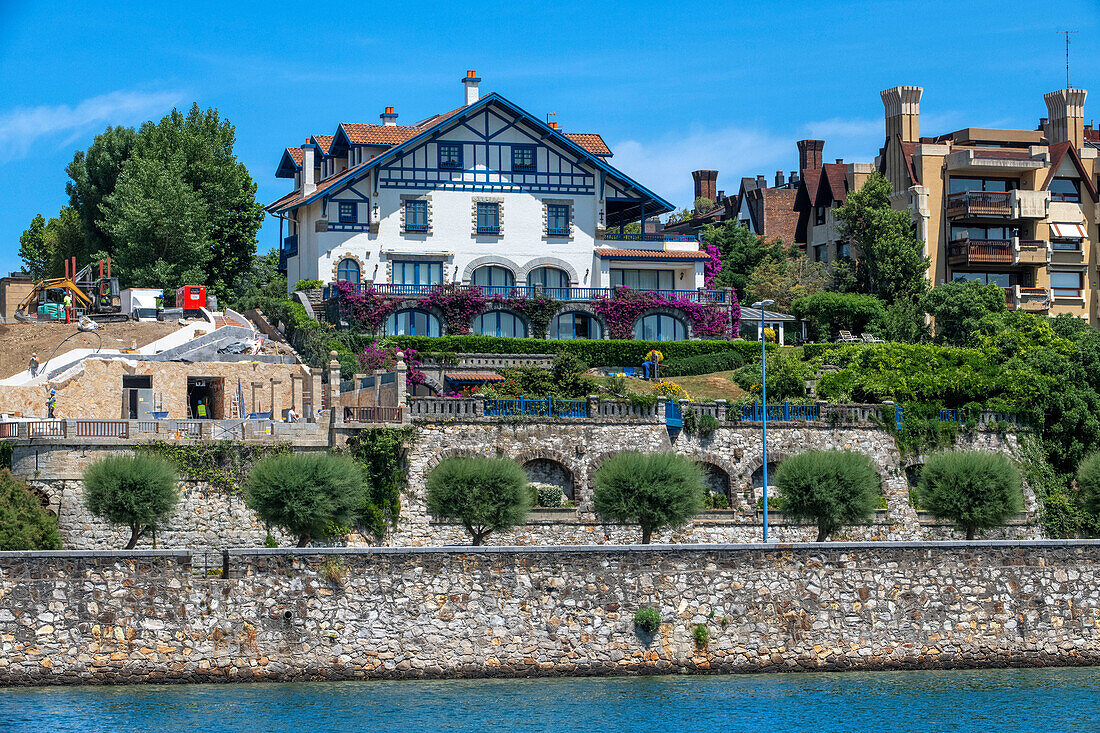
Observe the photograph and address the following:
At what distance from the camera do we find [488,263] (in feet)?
234

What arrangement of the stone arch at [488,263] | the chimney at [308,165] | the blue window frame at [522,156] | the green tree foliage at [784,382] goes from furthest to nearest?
1. the chimney at [308,165]
2. the blue window frame at [522,156]
3. the stone arch at [488,263]
4. the green tree foliage at [784,382]

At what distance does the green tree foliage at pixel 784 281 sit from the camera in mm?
81588

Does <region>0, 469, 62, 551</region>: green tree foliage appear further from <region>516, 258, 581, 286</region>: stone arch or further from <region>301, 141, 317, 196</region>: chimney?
<region>301, 141, 317, 196</region>: chimney

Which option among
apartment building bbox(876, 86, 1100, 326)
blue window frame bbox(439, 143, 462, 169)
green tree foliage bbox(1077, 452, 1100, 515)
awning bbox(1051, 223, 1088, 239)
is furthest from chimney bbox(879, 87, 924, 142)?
green tree foliage bbox(1077, 452, 1100, 515)

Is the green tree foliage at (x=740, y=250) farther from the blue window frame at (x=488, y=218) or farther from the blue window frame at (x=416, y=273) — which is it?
the blue window frame at (x=416, y=273)

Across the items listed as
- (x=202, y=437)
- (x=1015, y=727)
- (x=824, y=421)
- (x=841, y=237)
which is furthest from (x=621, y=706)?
(x=841, y=237)

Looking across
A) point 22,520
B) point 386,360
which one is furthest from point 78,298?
point 22,520

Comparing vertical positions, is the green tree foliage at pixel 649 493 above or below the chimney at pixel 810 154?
below

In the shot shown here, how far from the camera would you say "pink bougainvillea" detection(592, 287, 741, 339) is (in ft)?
228

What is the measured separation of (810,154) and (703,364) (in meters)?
37.2

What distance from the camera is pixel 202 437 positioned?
159 feet

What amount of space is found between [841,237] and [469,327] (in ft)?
86.5

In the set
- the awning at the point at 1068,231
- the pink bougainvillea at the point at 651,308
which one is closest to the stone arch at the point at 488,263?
the pink bougainvillea at the point at 651,308

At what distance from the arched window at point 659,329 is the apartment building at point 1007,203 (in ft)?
57.6
